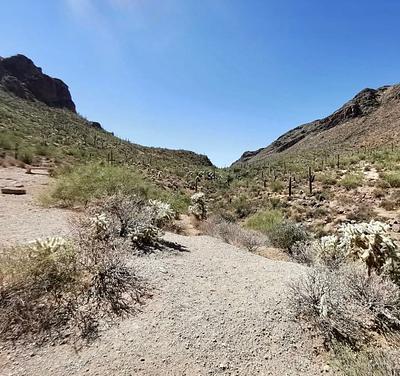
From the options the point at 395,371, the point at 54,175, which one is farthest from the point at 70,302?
the point at 54,175

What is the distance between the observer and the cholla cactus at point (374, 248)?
5.91 m

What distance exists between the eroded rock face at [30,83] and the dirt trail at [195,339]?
178 feet

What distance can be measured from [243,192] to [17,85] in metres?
44.1

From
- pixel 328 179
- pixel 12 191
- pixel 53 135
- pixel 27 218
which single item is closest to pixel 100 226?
pixel 27 218

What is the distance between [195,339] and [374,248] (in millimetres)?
3894

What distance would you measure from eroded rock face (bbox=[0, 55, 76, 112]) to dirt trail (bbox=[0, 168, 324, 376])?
5431 cm

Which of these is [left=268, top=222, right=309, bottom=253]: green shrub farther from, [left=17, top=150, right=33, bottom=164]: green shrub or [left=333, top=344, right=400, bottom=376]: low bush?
[left=17, top=150, right=33, bottom=164]: green shrub

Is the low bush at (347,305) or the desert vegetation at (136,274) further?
the low bush at (347,305)

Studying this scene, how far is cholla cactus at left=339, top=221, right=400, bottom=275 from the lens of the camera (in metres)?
5.91

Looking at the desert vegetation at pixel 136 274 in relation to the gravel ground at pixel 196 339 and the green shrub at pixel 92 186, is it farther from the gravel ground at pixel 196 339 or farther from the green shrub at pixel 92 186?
the gravel ground at pixel 196 339

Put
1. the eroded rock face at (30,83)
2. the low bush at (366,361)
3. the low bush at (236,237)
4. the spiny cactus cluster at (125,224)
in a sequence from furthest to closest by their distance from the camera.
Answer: the eroded rock face at (30,83) < the low bush at (236,237) < the spiny cactus cluster at (125,224) < the low bush at (366,361)

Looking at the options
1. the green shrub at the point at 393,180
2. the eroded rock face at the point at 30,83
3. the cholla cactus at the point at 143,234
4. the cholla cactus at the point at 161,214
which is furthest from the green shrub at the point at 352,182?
the eroded rock face at the point at 30,83

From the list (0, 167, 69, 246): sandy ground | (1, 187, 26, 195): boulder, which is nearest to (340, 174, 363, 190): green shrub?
(0, 167, 69, 246): sandy ground

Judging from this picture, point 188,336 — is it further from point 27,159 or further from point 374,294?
point 27,159
